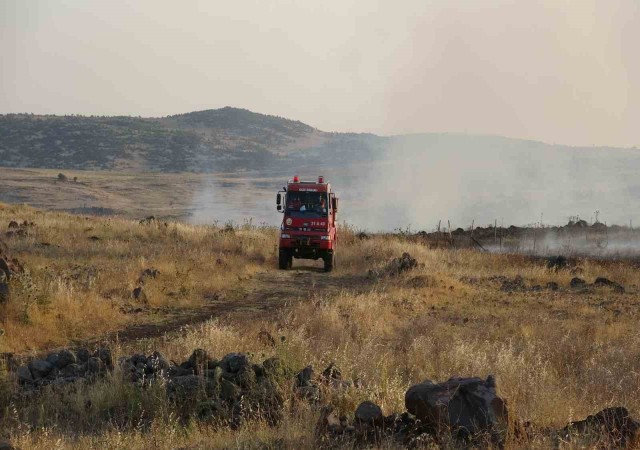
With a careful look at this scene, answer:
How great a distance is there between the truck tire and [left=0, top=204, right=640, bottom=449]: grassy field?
614mm

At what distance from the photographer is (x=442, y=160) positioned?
5276 inches

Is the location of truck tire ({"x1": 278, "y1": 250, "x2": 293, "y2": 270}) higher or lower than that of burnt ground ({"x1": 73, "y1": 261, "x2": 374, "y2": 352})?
higher

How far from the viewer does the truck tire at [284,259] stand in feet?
77.9

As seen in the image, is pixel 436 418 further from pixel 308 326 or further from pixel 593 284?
pixel 593 284

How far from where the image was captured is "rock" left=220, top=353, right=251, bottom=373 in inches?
317

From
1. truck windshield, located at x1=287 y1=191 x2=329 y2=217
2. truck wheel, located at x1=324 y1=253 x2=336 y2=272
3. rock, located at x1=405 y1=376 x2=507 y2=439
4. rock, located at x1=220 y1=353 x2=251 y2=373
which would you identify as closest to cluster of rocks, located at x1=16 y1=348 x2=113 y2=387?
rock, located at x1=220 y1=353 x2=251 y2=373

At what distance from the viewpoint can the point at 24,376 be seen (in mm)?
8398

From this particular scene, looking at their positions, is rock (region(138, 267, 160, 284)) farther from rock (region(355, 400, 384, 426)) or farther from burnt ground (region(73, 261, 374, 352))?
rock (region(355, 400, 384, 426))

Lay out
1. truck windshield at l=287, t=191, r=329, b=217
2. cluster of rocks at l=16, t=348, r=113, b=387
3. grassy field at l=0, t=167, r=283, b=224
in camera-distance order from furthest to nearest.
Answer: grassy field at l=0, t=167, r=283, b=224, truck windshield at l=287, t=191, r=329, b=217, cluster of rocks at l=16, t=348, r=113, b=387

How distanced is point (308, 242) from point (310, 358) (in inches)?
550

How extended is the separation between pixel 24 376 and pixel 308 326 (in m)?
5.32

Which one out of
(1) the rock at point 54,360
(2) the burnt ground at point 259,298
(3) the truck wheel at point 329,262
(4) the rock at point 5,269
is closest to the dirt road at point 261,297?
(2) the burnt ground at point 259,298

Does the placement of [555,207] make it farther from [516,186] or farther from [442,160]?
[442,160]

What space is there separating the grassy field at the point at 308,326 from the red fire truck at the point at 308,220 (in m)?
0.97
